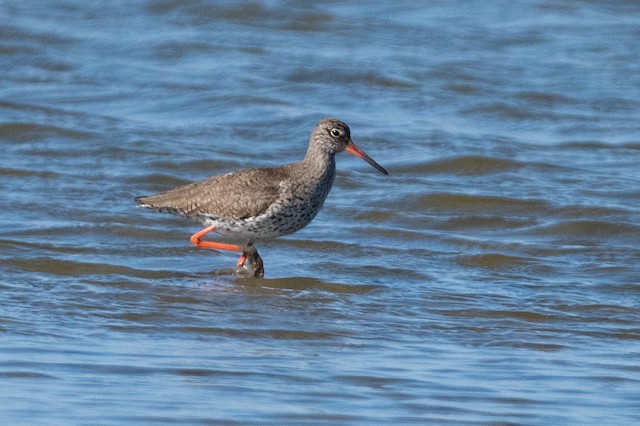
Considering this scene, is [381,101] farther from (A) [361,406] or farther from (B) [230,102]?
(A) [361,406]

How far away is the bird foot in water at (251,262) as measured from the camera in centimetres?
1007

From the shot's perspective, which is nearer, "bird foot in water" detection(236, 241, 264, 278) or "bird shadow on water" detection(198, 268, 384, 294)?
"bird shadow on water" detection(198, 268, 384, 294)

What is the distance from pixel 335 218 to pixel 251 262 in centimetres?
219

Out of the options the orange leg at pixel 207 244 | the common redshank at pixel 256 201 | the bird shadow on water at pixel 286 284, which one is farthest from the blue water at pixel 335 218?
the common redshank at pixel 256 201

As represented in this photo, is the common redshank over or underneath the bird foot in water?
over

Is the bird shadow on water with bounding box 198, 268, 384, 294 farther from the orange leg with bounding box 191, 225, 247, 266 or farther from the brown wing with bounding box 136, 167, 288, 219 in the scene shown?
the brown wing with bounding box 136, 167, 288, 219

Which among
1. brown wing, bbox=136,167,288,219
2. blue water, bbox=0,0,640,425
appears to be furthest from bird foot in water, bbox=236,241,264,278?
brown wing, bbox=136,167,288,219

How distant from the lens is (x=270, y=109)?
1652cm

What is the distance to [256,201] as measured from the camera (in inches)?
390

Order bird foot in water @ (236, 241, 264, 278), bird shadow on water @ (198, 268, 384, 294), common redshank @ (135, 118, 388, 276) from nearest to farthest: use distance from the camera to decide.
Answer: bird shadow on water @ (198, 268, 384, 294)
common redshank @ (135, 118, 388, 276)
bird foot in water @ (236, 241, 264, 278)

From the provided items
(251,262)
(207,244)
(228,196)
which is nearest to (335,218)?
Answer: (207,244)

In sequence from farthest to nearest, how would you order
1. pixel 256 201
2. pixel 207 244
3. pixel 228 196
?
pixel 207 244 < pixel 228 196 < pixel 256 201

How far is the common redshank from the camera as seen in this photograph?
9.91m

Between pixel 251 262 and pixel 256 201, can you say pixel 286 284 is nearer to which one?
pixel 251 262
